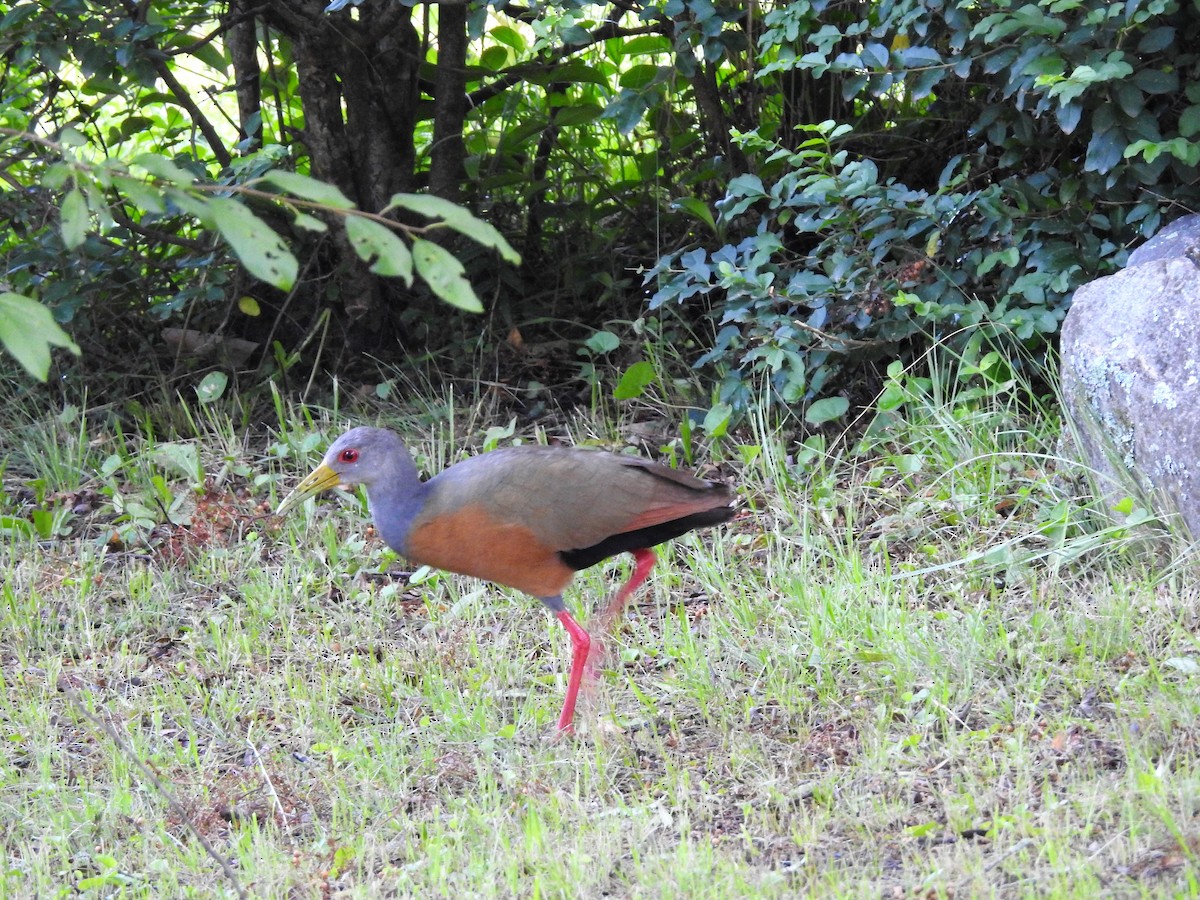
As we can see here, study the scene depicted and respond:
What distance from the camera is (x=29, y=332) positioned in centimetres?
200

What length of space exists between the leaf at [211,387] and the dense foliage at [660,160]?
38cm

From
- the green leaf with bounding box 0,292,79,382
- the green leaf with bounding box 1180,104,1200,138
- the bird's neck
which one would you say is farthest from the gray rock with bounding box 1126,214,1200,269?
the green leaf with bounding box 0,292,79,382

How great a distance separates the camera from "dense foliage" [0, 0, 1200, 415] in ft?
17.1

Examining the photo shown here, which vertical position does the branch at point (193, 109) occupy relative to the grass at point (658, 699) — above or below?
above

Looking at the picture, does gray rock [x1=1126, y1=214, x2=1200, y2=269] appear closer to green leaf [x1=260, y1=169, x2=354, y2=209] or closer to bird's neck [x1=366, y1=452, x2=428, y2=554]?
bird's neck [x1=366, y1=452, x2=428, y2=554]

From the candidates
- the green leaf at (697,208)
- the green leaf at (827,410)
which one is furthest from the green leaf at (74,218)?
the green leaf at (697,208)

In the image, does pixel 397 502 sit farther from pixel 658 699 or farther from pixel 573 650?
pixel 658 699

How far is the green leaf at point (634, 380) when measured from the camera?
612 cm

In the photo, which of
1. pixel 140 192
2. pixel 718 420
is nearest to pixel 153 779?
pixel 140 192

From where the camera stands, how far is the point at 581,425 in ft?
21.2

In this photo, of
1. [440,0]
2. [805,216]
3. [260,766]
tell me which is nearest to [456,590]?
[260,766]

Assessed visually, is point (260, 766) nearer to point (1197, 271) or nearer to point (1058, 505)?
point (1058, 505)

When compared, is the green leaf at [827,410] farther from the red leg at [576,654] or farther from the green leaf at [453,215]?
the green leaf at [453,215]

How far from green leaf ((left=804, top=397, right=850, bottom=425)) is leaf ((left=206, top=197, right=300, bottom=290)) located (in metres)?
3.86
